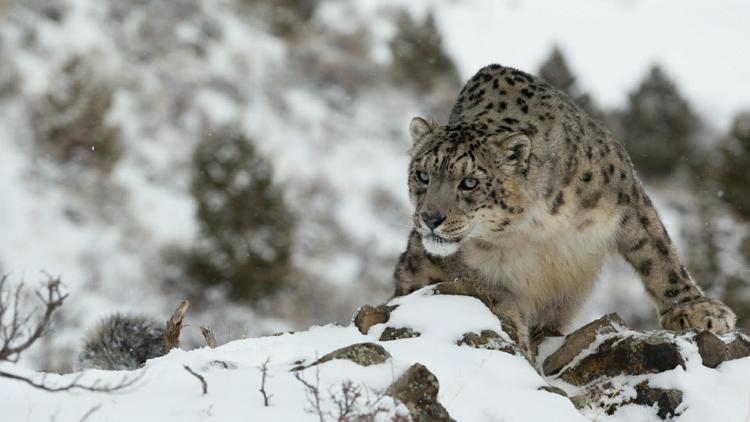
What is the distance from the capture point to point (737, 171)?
2136 centimetres

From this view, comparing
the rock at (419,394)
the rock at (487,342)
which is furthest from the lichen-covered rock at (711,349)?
the rock at (419,394)

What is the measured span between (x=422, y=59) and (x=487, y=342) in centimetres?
2896

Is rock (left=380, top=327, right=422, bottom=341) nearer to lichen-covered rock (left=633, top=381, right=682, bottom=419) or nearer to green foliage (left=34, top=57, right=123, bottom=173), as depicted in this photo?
lichen-covered rock (left=633, top=381, right=682, bottom=419)

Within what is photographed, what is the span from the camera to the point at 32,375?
15.3ft

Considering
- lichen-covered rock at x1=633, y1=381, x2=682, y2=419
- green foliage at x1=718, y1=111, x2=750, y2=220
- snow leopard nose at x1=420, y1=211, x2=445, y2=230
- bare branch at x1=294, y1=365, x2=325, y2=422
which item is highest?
green foliage at x1=718, y1=111, x2=750, y2=220

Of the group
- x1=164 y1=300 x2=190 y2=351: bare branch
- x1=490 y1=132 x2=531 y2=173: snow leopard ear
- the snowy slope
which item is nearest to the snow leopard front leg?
x1=490 y1=132 x2=531 y2=173: snow leopard ear

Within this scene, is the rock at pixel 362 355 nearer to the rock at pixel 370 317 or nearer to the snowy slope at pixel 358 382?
the snowy slope at pixel 358 382

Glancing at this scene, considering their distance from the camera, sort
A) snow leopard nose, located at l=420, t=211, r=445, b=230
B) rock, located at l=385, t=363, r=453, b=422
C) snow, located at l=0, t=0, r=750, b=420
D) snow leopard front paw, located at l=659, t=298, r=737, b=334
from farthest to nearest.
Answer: snow, located at l=0, t=0, r=750, b=420, snow leopard front paw, located at l=659, t=298, r=737, b=334, snow leopard nose, located at l=420, t=211, r=445, b=230, rock, located at l=385, t=363, r=453, b=422

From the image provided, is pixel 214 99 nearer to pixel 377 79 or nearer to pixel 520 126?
pixel 377 79

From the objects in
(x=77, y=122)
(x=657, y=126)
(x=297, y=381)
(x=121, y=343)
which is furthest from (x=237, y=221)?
(x=657, y=126)

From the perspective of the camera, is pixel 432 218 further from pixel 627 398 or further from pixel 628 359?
pixel 627 398

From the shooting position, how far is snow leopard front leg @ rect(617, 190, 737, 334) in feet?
24.3

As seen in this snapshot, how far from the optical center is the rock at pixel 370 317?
21.3ft

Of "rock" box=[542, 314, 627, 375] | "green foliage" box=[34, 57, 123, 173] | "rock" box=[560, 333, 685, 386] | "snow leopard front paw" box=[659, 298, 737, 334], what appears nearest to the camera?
"rock" box=[560, 333, 685, 386]
